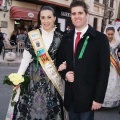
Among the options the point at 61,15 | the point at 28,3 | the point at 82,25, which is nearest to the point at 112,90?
the point at 82,25

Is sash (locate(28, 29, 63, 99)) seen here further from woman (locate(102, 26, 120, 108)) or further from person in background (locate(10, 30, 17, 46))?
person in background (locate(10, 30, 17, 46))

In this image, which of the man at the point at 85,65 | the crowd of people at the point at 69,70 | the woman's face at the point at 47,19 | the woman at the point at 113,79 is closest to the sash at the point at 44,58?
the crowd of people at the point at 69,70

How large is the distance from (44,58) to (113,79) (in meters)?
2.04

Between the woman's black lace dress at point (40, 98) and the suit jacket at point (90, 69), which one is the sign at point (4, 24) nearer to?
the woman's black lace dress at point (40, 98)

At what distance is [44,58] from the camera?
2.69 metres

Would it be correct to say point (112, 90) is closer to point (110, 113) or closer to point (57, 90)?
point (110, 113)

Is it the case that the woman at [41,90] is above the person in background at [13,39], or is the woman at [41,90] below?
above

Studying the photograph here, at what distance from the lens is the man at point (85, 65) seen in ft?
7.04

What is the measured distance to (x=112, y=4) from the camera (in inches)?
1101

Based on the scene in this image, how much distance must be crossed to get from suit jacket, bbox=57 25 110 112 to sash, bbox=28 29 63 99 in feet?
1.37

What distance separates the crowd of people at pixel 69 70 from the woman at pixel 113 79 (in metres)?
1.65

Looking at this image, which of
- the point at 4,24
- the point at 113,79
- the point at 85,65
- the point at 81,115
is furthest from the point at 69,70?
the point at 4,24

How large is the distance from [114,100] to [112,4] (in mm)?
25041

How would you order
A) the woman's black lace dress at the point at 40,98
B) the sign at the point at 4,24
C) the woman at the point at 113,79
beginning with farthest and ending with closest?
the sign at the point at 4,24 < the woman at the point at 113,79 < the woman's black lace dress at the point at 40,98
